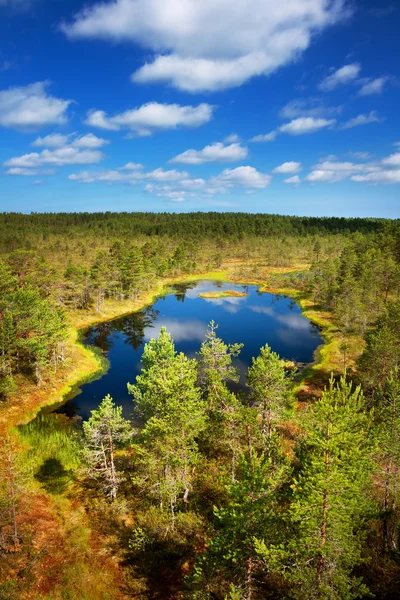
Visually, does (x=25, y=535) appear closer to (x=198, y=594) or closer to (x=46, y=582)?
(x=46, y=582)

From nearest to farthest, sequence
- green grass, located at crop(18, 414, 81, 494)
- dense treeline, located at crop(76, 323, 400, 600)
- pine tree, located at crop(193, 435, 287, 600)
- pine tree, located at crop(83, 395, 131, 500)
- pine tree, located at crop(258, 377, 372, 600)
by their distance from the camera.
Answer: pine tree, located at crop(258, 377, 372, 600) → dense treeline, located at crop(76, 323, 400, 600) → pine tree, located at crop(193, 435, 287, 600) → pine tree, located at crop(83, 395, 131, 500) → green grass, located at crop(18, 414, 81, 494)

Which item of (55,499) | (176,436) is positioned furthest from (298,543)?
(55,499)

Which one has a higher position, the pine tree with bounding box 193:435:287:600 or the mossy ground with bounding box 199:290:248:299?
the pine tree with bounding box 193:435:287:600

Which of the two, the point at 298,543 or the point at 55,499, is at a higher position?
the point at 298,543

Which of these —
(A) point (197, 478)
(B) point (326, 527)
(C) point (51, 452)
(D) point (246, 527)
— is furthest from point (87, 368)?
(B) point (326, 527)

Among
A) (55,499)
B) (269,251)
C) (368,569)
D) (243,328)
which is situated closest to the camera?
(368,569)

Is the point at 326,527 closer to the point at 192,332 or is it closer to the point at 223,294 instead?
the point at 192,332

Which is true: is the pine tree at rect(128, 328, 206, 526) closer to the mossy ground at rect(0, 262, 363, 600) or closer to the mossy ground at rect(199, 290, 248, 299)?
the mossy ground at rect(0, 262, 363, 600)

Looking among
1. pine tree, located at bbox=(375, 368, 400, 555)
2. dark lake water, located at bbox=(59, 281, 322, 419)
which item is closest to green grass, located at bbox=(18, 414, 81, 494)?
dark lake water, located at bbox=(59, 281, 322, 419)
